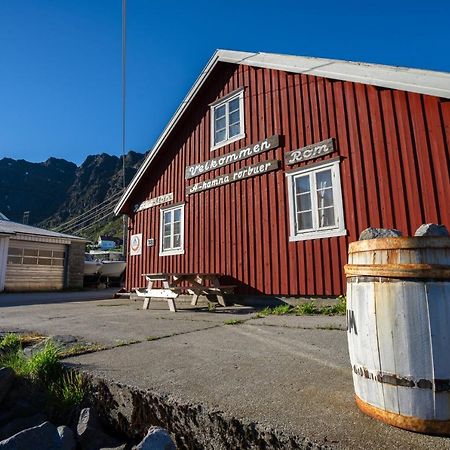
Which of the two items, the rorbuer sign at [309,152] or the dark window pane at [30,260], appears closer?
the rorbuer sign at [309,152]

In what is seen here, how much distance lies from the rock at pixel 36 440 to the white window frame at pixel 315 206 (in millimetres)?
5795

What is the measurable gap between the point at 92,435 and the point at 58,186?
7107 inches

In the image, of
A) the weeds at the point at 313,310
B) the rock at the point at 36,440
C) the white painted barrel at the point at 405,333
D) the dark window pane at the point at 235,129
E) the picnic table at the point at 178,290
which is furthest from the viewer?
the dark window pane at the point at 235,129

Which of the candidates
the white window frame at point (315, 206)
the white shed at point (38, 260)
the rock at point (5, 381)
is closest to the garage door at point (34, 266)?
the white shed at point (38, 260)

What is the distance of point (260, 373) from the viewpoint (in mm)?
2467

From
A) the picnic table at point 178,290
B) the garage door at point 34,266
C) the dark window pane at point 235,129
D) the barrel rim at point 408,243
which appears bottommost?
the picnic table at point 178,290

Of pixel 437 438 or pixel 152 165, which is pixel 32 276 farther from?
pixel 437 438

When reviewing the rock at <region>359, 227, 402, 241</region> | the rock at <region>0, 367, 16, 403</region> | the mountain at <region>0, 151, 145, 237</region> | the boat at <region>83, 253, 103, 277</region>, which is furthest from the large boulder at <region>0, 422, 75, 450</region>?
the mountain at <region>0, 151, 145, 237</region>

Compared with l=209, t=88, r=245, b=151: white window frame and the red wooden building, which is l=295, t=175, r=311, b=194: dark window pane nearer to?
the red wooden building

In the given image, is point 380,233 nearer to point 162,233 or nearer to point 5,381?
point 5,381

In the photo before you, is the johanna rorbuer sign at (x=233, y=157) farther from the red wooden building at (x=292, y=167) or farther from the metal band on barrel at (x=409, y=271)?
the metal band on barrel at (x=409, y=271)

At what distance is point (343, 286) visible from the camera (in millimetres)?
6566

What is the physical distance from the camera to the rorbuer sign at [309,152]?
282 inches

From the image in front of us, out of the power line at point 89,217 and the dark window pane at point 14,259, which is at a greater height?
the power line at point 89,217
